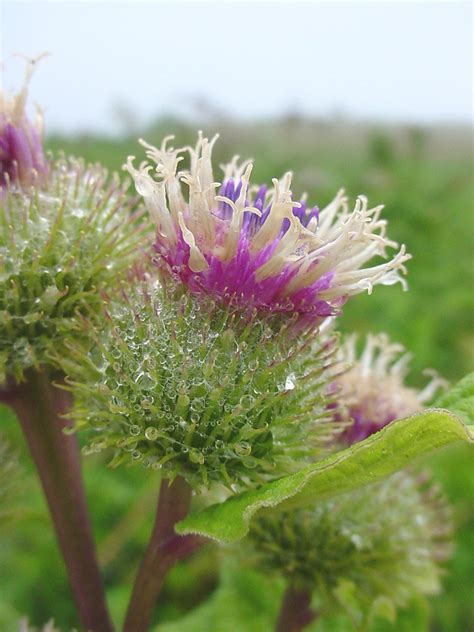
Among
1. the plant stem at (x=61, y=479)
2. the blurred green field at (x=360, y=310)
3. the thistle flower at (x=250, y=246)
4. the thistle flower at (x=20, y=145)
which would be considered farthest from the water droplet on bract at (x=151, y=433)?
the blurred green field at (x=360, y=310)

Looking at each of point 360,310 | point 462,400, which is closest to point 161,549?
point 462,400

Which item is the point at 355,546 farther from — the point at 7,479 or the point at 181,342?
the point at 7,479

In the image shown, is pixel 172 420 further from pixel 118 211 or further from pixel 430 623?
pixel 430 623

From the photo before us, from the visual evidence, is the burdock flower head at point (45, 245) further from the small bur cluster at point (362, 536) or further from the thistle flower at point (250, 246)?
the small bur cluster at point (362, 536)

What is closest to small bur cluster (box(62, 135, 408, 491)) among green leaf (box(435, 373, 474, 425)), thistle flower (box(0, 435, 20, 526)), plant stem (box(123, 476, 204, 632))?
plant stem (box(123, 476, 204, 632))

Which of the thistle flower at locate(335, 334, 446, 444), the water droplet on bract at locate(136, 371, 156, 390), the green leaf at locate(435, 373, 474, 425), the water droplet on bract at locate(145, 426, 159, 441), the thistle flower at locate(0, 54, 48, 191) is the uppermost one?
the thistle flower at locate(0, 54, 48, 191)

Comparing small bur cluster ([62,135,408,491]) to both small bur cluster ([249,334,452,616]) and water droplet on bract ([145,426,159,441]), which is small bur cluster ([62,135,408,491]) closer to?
water droplet on bract ([145,426,159,441])
